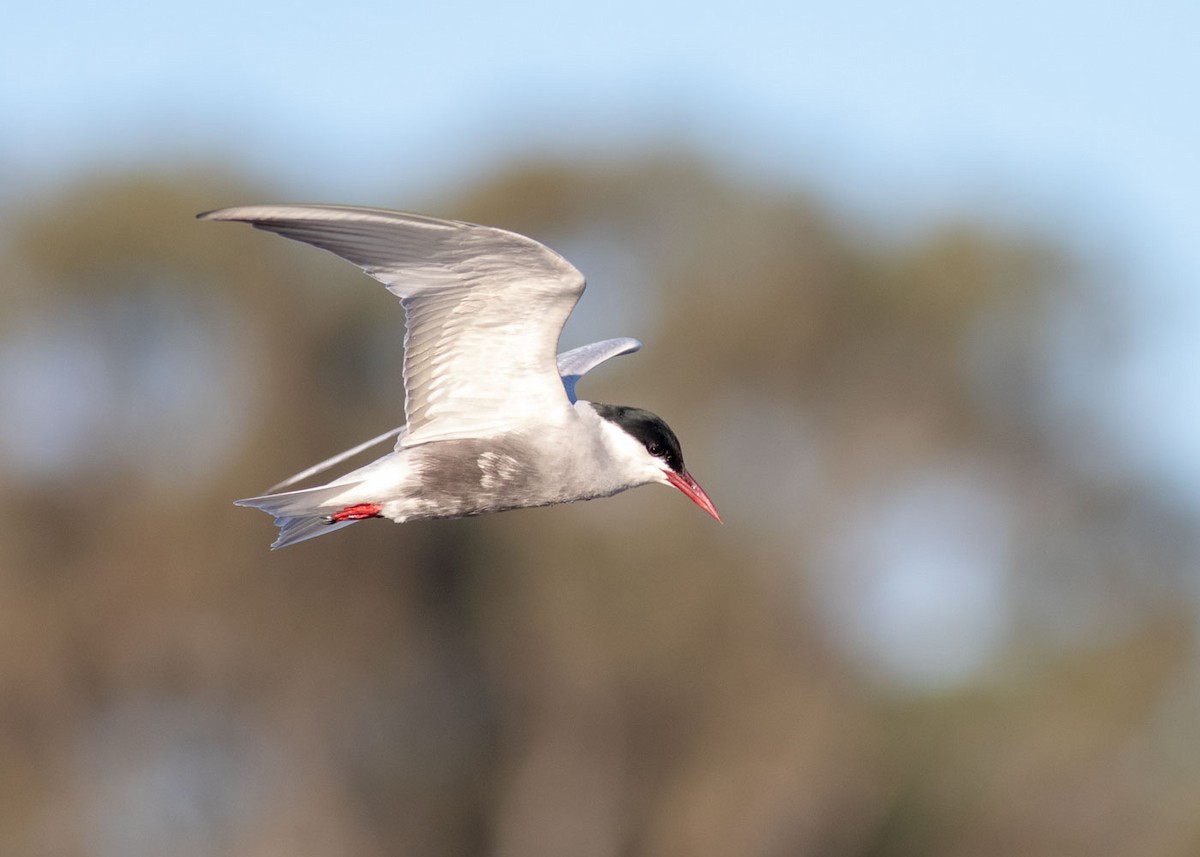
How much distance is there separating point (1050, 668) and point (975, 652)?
116 centimetres

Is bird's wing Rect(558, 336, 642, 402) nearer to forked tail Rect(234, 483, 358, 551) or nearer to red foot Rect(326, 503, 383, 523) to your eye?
red foot Rect(326, 503, 383, 523)

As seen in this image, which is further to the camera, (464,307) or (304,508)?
(304,508)

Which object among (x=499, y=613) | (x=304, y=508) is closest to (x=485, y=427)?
(x=304, y=508)

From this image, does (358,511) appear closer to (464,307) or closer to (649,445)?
(464,307)

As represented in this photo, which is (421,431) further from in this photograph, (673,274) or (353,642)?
(673,274)

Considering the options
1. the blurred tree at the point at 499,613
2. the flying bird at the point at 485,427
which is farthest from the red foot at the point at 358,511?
the blurred tree at the point at 499,613

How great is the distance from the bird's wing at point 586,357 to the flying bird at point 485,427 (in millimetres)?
496

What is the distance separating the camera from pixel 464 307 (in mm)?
6383

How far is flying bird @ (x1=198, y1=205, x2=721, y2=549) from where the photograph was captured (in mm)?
6309

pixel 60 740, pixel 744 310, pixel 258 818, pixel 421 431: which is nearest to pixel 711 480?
pixel 744 310

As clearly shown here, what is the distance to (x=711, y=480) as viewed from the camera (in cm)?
1962

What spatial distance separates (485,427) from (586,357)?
1113 mm

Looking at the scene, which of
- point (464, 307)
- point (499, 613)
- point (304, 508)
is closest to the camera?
point (464, 307)

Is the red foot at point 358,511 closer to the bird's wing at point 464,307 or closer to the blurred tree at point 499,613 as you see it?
the bird's wing at point 464,307
